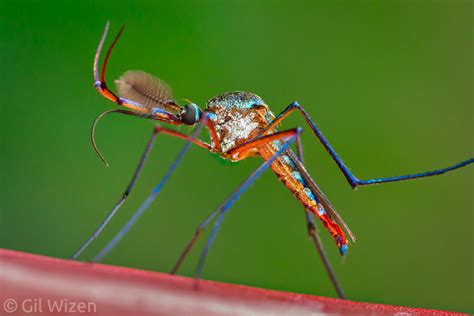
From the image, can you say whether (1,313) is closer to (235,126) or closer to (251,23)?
(235,126)

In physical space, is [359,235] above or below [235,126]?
below

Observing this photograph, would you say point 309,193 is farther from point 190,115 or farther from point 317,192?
point 190,115

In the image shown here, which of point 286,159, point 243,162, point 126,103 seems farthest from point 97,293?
point 243,162

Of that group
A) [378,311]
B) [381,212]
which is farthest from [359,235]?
[378,311]

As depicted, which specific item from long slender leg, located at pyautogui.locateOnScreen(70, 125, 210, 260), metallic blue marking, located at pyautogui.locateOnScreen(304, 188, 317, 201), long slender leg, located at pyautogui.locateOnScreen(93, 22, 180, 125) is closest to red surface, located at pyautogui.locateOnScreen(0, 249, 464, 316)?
long slender leg, located at pyautogui.locateOnScreen(70, 125, 210, 260)

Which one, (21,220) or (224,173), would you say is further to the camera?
(224,173)

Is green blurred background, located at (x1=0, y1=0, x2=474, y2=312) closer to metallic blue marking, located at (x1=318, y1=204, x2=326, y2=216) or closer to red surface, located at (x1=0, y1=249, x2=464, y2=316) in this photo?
metallic blue marking, located at (x1=318, y1=204, x2=326, y2=216)

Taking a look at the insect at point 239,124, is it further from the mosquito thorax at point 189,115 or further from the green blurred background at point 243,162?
the green blurred background at point 243,162
